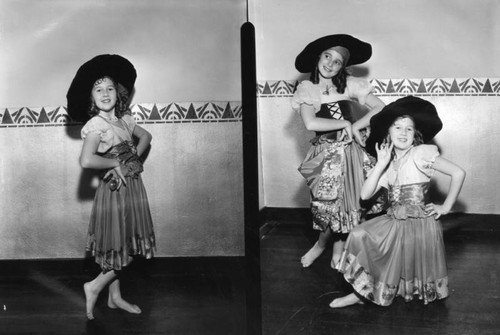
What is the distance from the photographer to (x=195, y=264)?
1506mm

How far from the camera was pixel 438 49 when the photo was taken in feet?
6.01

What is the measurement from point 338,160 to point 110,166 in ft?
2.43

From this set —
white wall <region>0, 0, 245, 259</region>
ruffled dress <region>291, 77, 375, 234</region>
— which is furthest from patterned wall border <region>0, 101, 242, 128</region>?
ruffled dress <region>291, 77, 375, 234</region>

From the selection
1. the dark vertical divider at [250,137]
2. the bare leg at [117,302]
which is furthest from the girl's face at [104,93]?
the bare leg at [117,302]

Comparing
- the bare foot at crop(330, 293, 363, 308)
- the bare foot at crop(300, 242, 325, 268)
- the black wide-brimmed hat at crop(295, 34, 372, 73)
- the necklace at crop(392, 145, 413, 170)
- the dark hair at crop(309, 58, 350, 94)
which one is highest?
the black wide-brimmed hat at crop(295, 34, 372, 73)

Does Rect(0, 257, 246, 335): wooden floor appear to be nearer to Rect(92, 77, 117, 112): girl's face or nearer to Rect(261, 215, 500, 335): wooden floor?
Rect(261, 215, 500, 335): wooden floor

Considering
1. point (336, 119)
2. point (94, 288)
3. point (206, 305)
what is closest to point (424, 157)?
point (336, 119)

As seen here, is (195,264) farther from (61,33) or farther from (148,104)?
(61,33)

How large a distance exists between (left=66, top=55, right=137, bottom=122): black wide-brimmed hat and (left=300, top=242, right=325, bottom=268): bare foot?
88 cm

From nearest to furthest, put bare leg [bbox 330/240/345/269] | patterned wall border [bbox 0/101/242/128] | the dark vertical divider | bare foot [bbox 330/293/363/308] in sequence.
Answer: the dark vertical divider → patterned wall border [bbox 0/101/242/128] → bare foot [bbox 330/293/363/308] → bare leg [bbox 330/240/345/269]

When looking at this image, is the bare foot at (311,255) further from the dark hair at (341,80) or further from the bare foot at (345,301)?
the dark hair at (341,80)

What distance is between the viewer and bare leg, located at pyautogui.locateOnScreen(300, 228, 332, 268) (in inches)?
72.7

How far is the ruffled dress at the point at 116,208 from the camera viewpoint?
134cm

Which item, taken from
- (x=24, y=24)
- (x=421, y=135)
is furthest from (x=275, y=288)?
(x=24, y=24)
